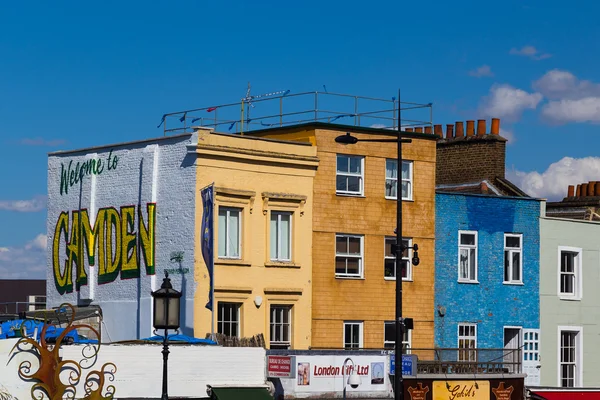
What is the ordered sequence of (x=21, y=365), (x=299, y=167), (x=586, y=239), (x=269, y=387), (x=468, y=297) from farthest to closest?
(x=586, y=239), (x=468, y=297), (x=299, y=167), (x=269, y=387), (x=21, y=365)

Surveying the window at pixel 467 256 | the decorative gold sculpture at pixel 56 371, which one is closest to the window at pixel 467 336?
the window at pixel 467 256

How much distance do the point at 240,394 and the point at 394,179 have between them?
35.2 ft

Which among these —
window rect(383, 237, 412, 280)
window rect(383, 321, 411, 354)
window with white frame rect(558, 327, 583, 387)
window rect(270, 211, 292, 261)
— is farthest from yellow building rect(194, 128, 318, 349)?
window with white frame rect(558, 327, 583, 387)

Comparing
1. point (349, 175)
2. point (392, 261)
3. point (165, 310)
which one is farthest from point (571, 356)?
point (165, 310)

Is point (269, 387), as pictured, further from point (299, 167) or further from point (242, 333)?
point (299, 167)

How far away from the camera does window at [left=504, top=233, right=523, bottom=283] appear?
154 ft

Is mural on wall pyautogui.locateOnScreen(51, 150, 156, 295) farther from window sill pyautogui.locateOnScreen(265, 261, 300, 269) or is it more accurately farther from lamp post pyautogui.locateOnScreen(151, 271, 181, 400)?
lamp post pyautogui.locateOnScreen(151, 271, 181, 400)

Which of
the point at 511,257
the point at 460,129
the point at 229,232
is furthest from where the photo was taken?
the point at 460,129

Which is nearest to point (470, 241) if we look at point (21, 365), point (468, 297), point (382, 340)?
point (468, 297)

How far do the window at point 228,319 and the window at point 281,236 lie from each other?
2.25 metres

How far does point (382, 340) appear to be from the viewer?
143ft

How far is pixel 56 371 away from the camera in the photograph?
34.2 metres

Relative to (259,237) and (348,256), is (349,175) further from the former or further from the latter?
(259,237)

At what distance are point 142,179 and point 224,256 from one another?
4.05 metres
